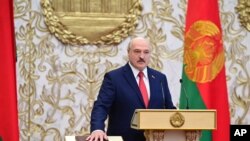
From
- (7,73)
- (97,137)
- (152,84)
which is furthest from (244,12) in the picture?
(97,137)

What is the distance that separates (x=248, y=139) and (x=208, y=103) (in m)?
0.49

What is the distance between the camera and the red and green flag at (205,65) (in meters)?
3.83

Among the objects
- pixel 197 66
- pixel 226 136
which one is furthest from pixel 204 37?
pixel 226 136

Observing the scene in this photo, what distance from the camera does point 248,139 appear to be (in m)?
4.15

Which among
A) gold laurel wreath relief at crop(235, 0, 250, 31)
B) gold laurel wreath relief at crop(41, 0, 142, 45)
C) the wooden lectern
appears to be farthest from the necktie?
gold laurel wreath relief at crop(235, 0, 250, 31)

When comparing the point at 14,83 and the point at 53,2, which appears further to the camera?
the point at 53,2

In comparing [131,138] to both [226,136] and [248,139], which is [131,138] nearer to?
[226,136]

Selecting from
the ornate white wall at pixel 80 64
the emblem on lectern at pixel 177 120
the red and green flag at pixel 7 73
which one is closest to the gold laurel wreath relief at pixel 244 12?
the ornate white wall at pixel 80 64

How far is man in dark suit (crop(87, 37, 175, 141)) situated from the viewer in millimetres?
2820

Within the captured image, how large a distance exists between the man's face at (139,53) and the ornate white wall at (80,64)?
3.64ft

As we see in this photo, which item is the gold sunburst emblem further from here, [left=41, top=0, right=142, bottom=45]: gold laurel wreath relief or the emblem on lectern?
the emblem on lectern

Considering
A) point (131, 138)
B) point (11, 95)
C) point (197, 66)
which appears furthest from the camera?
point (197, 66)

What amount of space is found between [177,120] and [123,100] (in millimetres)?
488

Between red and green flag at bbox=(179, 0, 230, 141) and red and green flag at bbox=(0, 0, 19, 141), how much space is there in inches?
45.7
